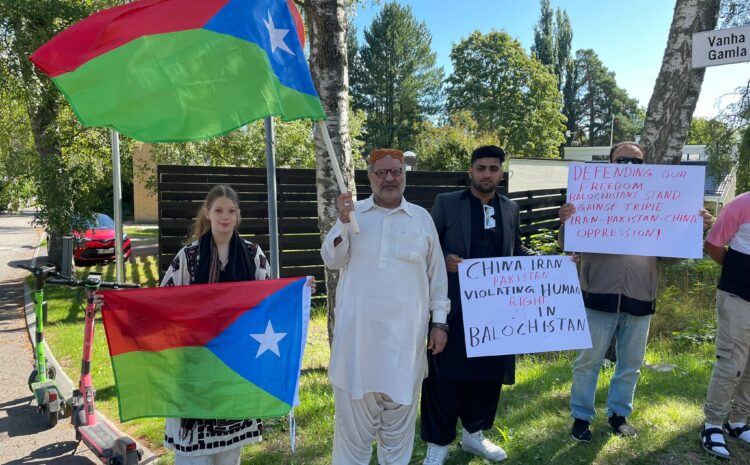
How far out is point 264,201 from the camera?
9.30 metres

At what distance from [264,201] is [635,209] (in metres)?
6.70

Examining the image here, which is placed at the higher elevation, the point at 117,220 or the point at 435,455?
the point at 117,220

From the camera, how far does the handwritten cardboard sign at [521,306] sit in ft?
11.5

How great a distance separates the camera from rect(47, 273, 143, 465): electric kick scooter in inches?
151

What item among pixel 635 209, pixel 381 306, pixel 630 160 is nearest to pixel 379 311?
pixel 381 306

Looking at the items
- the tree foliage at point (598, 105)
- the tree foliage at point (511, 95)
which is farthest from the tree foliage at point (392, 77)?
the tree foliage at point (598, 105)

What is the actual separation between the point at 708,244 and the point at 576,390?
1458 millimetres

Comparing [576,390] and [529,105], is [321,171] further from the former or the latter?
[529,105]

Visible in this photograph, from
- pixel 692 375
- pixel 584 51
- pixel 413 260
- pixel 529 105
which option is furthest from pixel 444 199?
pixel 584 51

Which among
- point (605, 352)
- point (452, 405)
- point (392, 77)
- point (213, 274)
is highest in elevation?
point (392, 77)

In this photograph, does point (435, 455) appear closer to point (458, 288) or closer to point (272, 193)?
point (458, 288)

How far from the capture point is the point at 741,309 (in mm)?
3738

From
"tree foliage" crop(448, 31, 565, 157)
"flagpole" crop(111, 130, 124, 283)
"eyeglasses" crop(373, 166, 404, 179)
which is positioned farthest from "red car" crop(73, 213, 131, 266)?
"tree foliage" crop(448, 31, 565, 157)

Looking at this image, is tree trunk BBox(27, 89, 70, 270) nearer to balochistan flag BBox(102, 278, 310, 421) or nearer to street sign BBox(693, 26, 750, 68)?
balochistan flag BBox(102, 278, 310, 421)
